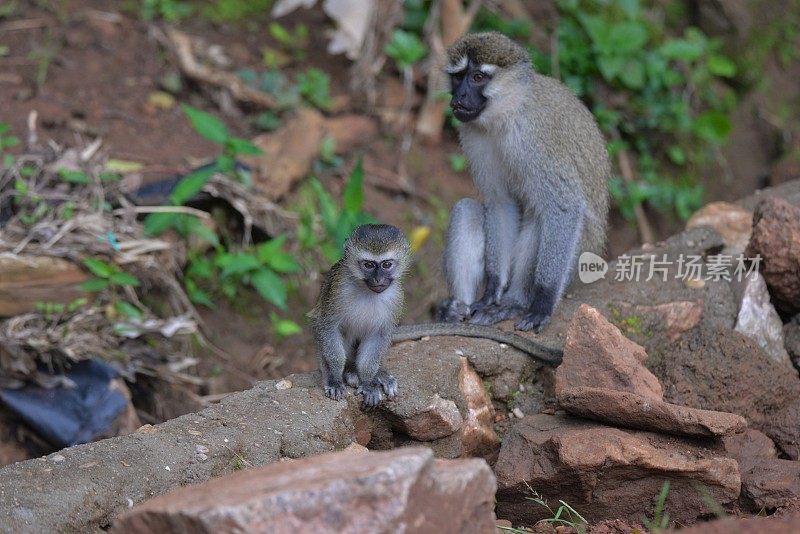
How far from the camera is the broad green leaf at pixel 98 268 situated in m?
6.80

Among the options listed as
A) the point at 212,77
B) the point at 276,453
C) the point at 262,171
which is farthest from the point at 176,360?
the point at 212,77

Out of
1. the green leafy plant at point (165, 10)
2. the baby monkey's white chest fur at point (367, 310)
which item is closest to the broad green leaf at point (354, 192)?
the baby monkey's white chest fur at point (367, 310)

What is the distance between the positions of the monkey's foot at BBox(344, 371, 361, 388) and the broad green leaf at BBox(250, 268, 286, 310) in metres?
2.32

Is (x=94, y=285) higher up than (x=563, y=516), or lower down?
lower down

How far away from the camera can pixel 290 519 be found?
2879 millimetres

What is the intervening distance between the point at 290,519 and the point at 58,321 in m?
4.33

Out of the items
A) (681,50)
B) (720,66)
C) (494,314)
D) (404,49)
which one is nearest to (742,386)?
(494,314)

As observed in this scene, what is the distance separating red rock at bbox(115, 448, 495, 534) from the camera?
2.86 m

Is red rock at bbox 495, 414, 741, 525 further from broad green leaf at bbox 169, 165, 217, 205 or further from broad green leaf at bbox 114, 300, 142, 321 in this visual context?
broad green leaf at bbox 169, 165, 217, 205

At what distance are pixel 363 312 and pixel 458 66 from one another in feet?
6.17

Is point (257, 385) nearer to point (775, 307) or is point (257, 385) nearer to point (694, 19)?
point (775, 307)

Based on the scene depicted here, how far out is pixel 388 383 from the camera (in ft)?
16.3

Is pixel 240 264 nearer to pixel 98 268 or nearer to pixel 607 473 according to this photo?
pixel 98 268

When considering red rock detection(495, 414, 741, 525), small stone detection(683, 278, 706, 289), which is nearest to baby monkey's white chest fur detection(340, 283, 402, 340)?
red rock detection(495, 414, 741, 525)
